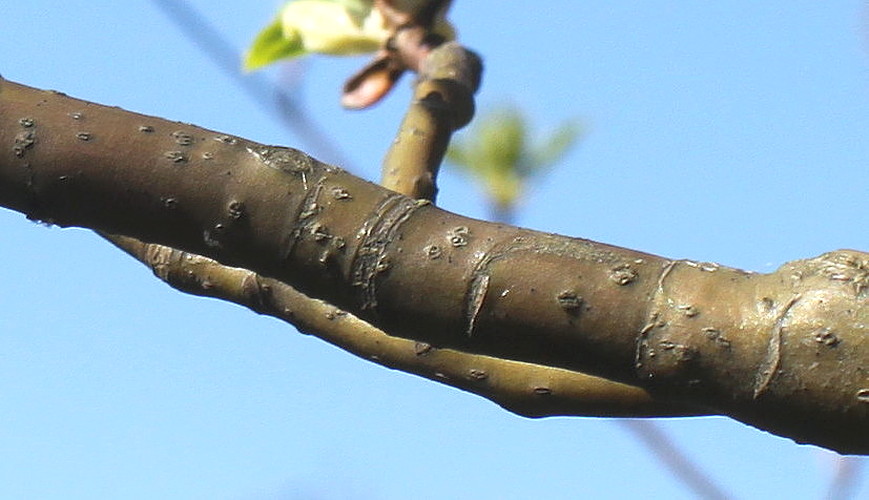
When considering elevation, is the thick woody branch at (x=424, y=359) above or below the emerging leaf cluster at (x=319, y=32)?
below

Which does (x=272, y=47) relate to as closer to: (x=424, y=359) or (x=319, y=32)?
(x=319, y=32)

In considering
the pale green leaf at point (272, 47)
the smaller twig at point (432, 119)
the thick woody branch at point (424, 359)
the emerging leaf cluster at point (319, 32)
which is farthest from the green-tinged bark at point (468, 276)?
the pale green leaf at point (272, 47)

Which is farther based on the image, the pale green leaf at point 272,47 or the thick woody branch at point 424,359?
the pale green leaf at point 272,47

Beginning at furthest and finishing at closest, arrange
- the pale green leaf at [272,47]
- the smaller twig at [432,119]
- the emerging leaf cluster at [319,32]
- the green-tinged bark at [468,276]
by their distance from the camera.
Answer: the pale green leaf at [272,47], the emerging leaf cluster at [319,32], the smaller twig at [432,119], the green-tinged bark at [468,276]

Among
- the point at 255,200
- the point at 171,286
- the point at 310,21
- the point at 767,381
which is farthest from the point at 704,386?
the point at 310,21

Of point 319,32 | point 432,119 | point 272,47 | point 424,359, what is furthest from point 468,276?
point 272,47

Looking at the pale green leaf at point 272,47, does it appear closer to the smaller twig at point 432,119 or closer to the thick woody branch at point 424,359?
the smaller twig at point 432,119

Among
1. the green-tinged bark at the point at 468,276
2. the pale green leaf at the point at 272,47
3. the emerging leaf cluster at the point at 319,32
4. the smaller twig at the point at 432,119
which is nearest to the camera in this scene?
the green-tinged bark at the point at 468,276

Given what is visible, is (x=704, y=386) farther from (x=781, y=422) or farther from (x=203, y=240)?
(x=203, y=240)
